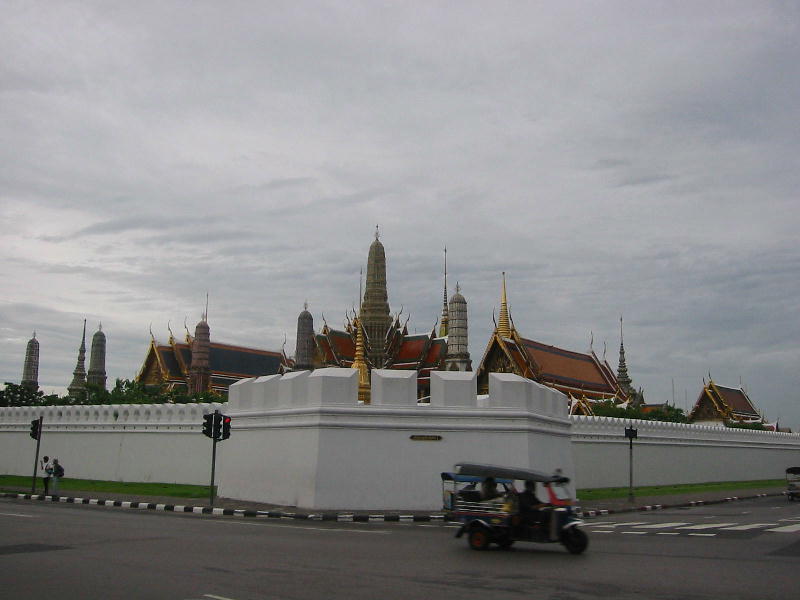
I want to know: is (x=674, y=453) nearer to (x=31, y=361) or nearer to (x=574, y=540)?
(x=574, y=540)

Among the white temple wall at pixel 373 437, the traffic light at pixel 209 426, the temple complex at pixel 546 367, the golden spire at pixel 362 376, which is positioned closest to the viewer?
the white temple wall at pixel 373 437

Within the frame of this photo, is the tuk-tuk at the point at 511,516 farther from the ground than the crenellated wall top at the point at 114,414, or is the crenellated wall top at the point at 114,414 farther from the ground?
the crenellated wall top at the point at 114,414

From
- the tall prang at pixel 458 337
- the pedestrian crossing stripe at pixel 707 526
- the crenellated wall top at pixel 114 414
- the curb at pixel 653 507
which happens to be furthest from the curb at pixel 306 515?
the tall prang at pixel 458 337

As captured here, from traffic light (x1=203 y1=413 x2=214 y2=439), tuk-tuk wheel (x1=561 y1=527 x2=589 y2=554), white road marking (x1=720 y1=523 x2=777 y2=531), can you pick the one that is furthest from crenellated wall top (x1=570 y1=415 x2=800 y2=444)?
tuk-tuk wheel (x1=561 y1=527 x2=589 y2=554)

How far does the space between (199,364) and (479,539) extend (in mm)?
56656

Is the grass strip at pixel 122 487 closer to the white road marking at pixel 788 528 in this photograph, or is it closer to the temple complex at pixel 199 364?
the white road marking at pixel 788 528

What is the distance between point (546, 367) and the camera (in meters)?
53.1

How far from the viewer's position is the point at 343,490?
784 inches

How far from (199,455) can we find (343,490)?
9.03 meters

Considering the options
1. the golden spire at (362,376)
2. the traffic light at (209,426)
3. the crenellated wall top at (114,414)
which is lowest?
the traffic light at (209,426)

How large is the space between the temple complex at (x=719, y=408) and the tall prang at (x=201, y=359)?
38300 mm

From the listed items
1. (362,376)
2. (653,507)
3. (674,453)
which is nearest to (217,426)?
(653,507)

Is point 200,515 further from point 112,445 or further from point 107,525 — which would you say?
point 112,445

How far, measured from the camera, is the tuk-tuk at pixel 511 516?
12039 mm
